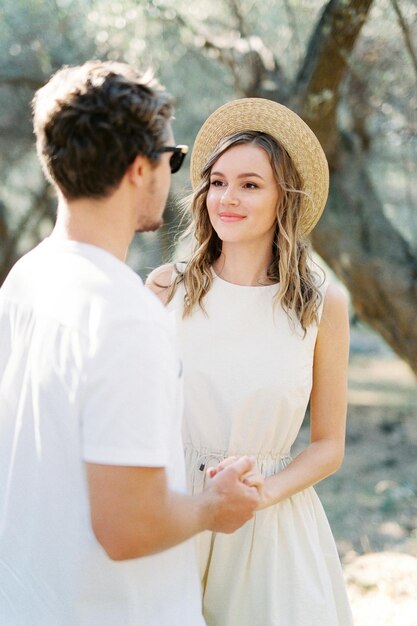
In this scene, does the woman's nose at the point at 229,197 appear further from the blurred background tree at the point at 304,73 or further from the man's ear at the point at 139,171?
the blurred background tree at the point at 304,73

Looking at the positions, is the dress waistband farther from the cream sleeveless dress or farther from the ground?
the ground

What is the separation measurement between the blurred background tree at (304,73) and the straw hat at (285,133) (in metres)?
2.64

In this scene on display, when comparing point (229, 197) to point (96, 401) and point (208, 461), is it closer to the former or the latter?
point (208, 461)

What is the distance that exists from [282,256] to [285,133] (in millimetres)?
419

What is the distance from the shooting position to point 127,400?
62.2 inches

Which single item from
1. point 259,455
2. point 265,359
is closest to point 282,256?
point 265,359

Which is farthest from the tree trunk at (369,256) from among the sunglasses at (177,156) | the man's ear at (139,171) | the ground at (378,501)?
the man's ear at (139,171)

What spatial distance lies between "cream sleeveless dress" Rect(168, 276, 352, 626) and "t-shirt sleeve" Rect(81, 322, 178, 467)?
1.04 meters

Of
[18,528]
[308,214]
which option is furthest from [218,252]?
[18,528]

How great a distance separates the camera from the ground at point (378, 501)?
14.8ft

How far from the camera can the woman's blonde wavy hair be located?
8.99 ft

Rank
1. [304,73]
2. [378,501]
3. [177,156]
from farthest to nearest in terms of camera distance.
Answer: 1. [378,501]
2. [304,73]
3. [177,156]

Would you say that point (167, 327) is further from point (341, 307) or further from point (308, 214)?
point (308, 214)

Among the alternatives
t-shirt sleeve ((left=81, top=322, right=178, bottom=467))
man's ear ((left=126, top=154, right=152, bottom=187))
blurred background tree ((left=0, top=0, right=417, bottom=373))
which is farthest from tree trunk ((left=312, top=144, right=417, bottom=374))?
t-shirt sleeve ((left=81, top=322, right=178, bottom=467))
